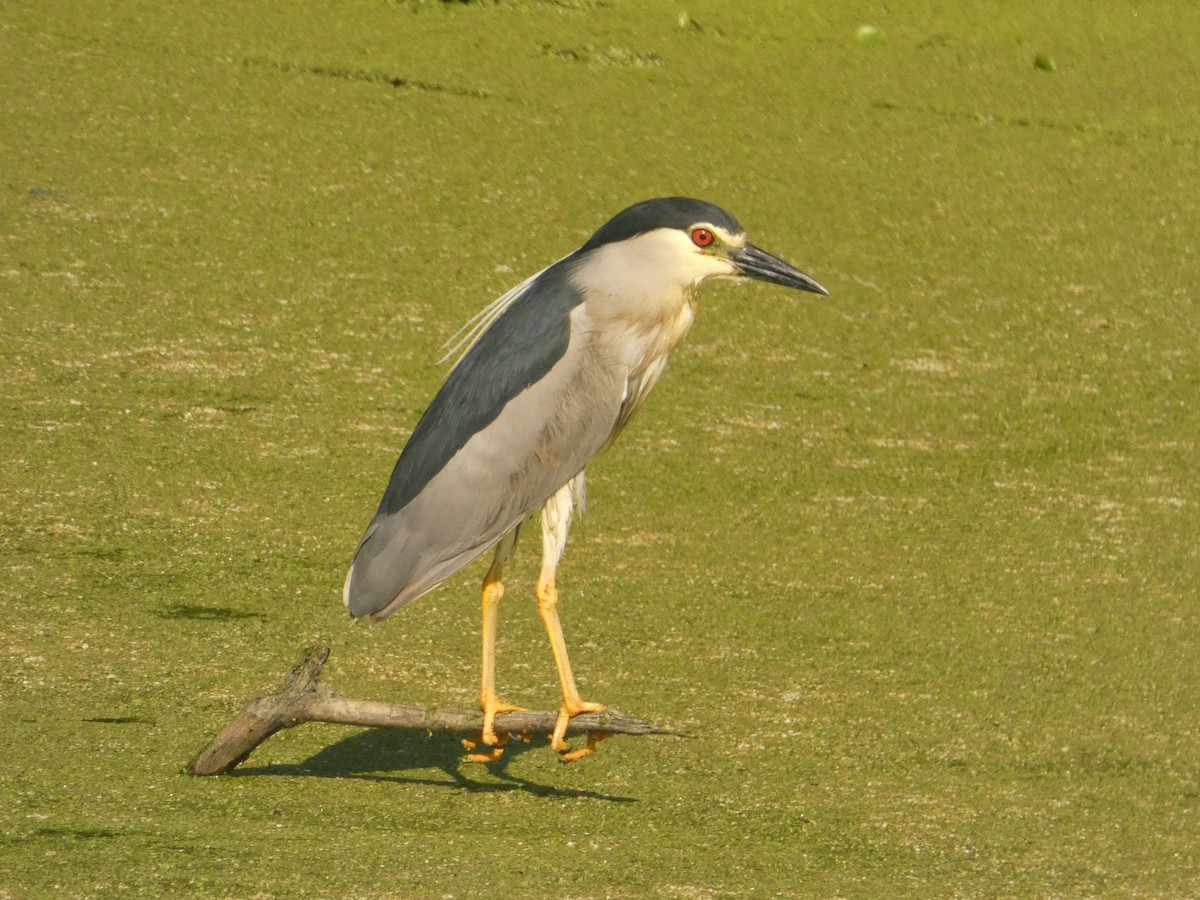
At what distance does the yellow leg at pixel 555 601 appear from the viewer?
237cm

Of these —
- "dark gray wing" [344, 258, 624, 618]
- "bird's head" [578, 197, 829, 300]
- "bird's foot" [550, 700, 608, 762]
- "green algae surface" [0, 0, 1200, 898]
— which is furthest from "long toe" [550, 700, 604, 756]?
"bird's head" [578, 197, 829, 300]

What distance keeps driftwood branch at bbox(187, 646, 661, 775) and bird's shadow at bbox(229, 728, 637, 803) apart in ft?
0.38

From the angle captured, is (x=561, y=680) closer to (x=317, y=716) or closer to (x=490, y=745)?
(x=490, y=745)

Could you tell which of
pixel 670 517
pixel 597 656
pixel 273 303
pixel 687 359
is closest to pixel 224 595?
pixel 597 656

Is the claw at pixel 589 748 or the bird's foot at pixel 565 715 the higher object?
the bird's foot at pixel 565 715

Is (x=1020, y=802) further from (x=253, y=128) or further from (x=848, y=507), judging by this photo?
(x=253, y=128)

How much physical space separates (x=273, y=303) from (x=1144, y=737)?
7.11 feet

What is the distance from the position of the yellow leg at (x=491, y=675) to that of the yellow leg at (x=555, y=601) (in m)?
0.07

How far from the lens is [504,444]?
2484 mm

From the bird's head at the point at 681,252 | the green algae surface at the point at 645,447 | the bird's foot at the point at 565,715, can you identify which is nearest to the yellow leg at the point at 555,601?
the bird's foot at the point at 565,715

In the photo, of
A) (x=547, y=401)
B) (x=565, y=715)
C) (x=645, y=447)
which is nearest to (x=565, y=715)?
(x=565, y=715)

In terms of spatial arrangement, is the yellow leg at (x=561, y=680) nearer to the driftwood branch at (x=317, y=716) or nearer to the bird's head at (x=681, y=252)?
the driftwood branch at (x=317, y=716)

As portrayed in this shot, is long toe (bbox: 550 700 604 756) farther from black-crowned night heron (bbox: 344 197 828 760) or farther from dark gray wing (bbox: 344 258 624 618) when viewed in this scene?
dark gray wing (bbox: 344 258 624 618)

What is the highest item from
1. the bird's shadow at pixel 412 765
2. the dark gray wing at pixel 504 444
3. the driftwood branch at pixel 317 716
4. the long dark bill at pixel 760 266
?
the long dark bill at pixel 760 266
